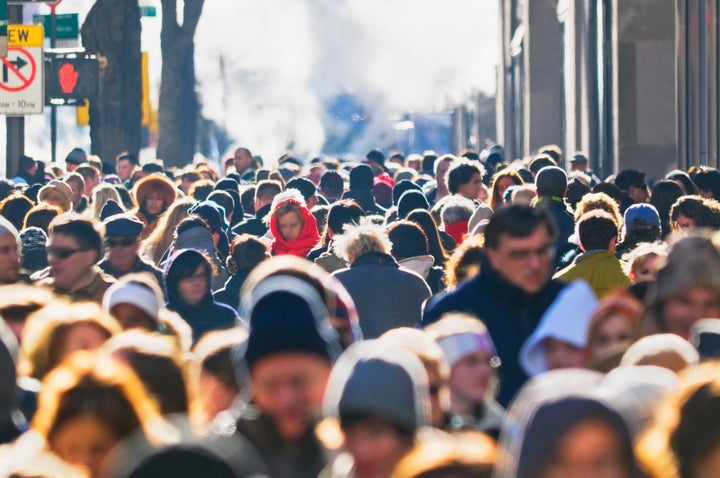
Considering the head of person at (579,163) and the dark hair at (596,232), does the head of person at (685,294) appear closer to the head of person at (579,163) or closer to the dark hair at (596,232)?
the dark hair at (596,232)

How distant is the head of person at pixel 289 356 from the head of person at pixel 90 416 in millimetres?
411

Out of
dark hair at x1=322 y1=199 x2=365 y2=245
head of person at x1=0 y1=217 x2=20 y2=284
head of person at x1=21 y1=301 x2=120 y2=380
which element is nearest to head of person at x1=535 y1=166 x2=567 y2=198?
dark hair at x1=322 y1=199 x2=365 y2=245

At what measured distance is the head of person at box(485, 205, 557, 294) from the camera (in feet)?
22.0

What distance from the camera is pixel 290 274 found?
574 cm

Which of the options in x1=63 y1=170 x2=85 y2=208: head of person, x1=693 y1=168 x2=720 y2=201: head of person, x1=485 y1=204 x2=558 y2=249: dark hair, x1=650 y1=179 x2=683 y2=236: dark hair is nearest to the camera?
x1=485 y1=204 x2=558 y2=249: dark hair

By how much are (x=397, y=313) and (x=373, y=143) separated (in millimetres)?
62437

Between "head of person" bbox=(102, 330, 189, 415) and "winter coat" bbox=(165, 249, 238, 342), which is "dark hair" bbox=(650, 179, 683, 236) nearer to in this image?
"winter coat" bbox=(165, 249, 238, 342)

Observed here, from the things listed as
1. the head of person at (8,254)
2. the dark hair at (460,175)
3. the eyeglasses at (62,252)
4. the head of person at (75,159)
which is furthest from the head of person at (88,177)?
the eyeglasses at (62,252)

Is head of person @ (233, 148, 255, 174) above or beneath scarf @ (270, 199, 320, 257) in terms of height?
above

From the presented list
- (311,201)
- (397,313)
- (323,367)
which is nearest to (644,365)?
(323,367)

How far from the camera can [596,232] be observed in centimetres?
933

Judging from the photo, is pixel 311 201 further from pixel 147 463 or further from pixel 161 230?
pixel 147 463

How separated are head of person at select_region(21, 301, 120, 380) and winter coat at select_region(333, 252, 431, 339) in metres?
2.63

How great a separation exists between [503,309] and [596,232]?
2.73 m
